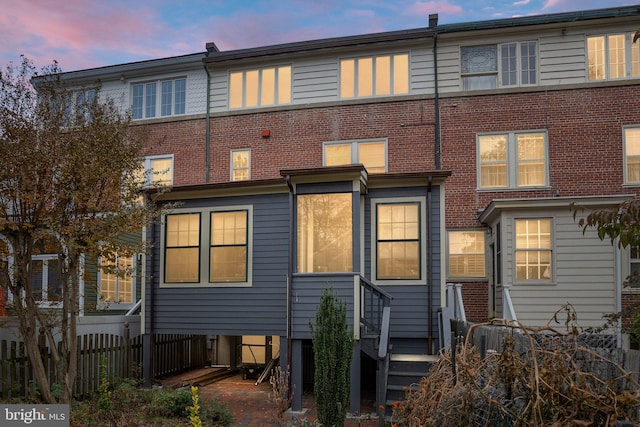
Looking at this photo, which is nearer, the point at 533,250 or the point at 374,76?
the point at 533,250

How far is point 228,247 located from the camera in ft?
41.9

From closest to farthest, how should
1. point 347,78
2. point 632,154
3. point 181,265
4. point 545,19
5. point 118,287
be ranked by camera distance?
1. point 181,265
2. point 632,154
3. point 545,19
4. point 118,287
5. point 347,78

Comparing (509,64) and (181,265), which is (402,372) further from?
(509,64)

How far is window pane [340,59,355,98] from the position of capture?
1844 centimetres

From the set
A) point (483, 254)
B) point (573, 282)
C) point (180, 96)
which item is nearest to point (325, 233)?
point (573, 282)

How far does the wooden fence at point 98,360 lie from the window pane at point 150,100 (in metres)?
8.62

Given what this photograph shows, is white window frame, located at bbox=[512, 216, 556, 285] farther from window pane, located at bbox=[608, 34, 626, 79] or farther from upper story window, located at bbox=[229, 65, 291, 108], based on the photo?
upper story window, located at bbox=[229, 65, 291, 108]

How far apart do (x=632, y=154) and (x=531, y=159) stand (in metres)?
2.74

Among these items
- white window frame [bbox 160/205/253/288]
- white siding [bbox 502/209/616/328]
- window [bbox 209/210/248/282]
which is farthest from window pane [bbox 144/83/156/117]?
white siding [bbox 502/209/616/328]

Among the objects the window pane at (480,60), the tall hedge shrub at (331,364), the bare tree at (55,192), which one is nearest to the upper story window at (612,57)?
the window pane at (480,60)

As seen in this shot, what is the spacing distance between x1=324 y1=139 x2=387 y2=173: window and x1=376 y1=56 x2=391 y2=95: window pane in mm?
1665

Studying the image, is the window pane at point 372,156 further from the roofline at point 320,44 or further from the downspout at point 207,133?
the downspout at point 207,133

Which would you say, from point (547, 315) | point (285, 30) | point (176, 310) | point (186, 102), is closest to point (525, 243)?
point (547, 315)

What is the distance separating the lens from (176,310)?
12.9 meters
